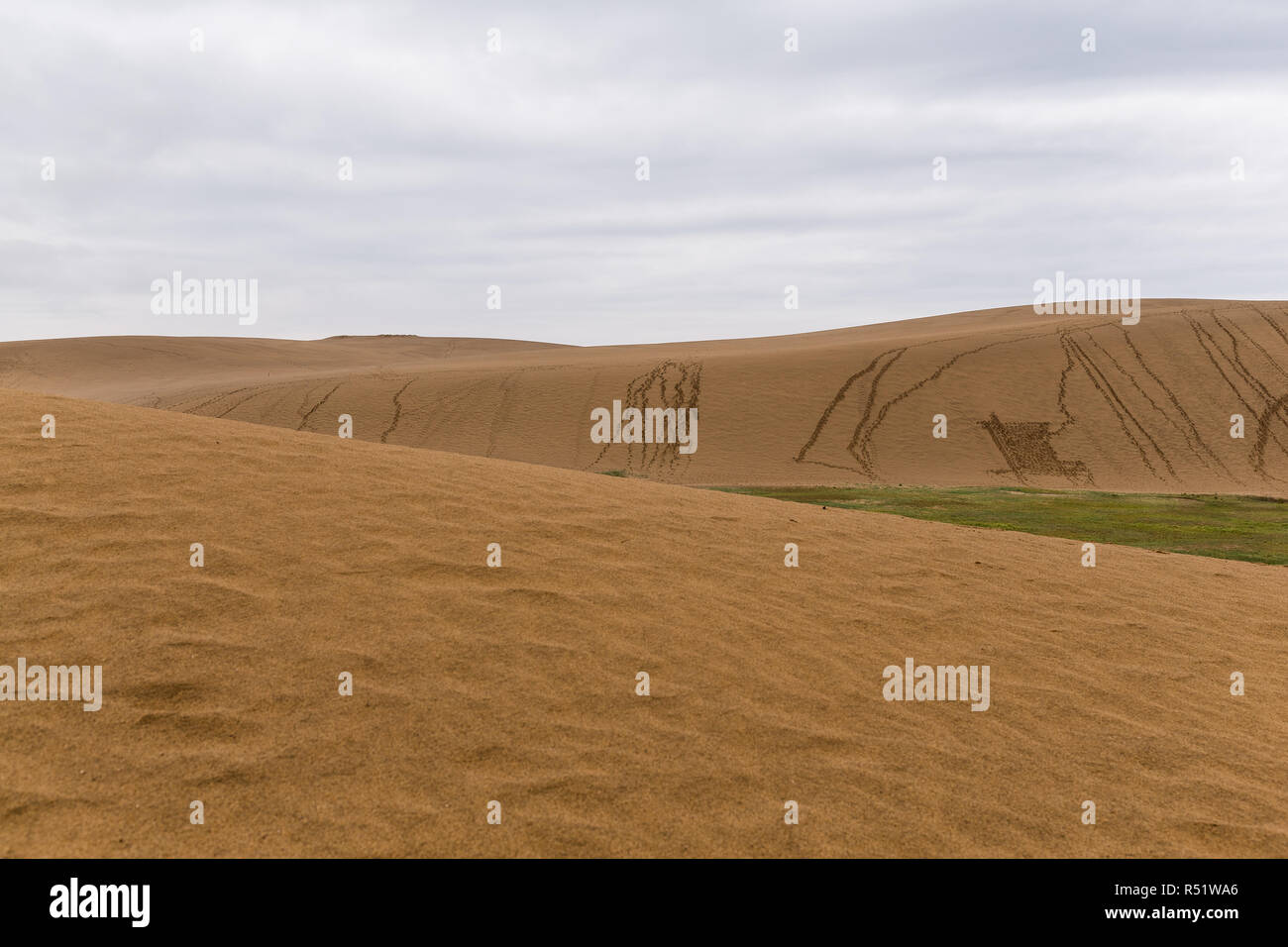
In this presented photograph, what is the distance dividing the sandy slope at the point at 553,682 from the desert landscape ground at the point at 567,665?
3cm

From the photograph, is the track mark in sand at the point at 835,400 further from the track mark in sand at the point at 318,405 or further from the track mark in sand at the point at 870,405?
the track mark in sand at the point at 318,405

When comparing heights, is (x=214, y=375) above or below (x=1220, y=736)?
above

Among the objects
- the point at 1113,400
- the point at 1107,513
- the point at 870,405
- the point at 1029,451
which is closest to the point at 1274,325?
the point at 1113,400

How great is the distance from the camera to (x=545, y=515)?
9328mm

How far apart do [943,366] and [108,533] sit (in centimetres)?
4022

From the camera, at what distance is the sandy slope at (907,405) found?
1291 inches

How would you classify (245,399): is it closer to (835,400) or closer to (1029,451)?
(835,400)

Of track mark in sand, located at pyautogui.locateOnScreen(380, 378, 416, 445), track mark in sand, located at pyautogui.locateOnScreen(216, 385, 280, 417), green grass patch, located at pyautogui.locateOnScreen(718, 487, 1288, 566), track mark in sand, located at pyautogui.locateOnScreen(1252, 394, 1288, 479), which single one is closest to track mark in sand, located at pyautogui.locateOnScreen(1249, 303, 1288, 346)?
track mark in sand, located at pyautogui.locateOnScreen(1252, 394, 1288, 479)

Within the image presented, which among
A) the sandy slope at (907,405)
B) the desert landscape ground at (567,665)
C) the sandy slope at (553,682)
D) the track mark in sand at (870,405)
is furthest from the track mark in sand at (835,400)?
the sandy slope at (553,682)

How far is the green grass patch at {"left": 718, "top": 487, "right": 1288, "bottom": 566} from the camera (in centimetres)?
1541

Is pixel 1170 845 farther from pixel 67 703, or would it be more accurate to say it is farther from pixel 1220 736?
pixel 67 703

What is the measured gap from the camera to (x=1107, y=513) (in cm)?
1980

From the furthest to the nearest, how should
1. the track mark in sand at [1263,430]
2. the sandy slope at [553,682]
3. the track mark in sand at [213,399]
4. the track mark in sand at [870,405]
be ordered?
the track mark in sand at [213,399] → the track mark in sand at [870,405] → the track mark in sand at [1263,430] → the sandy slope at [553,682]

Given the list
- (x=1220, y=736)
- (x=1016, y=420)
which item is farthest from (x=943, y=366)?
(x=1220, y=736)
